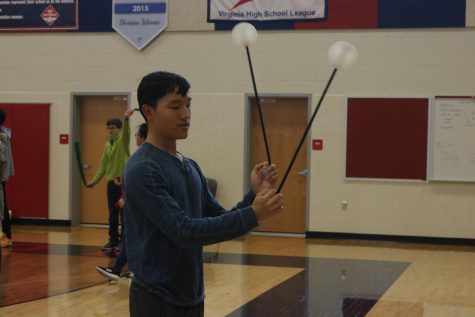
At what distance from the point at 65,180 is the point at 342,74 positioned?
4870mm

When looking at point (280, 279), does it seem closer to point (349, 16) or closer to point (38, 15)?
point (349, 16)

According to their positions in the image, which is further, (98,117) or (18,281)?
(98,117)

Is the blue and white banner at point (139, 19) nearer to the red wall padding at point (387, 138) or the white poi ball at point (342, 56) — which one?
the red wall padding at point (387, 138)

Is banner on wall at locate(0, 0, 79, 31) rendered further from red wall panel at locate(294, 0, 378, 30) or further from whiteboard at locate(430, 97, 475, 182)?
whiteboard at locate(430, 97, 475, 182)

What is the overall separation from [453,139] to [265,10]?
346cm

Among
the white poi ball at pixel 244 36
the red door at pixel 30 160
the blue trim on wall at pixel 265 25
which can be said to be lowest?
the red door at pixel 30 160

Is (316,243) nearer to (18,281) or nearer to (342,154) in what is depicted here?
(342,154)

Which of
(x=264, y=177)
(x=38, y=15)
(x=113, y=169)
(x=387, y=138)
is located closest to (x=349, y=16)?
(x=387, y=138)

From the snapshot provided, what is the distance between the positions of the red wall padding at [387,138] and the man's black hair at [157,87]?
9170mm

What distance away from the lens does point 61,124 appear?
12562 mm

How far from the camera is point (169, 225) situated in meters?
2.36

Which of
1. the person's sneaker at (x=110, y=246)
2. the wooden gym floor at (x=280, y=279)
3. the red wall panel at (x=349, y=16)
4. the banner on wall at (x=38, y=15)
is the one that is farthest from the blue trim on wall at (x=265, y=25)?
the person's sneaker at (x=110, y=246)

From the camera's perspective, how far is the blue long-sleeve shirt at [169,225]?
2.35m

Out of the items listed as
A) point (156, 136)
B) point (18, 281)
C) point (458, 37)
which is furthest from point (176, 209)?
point (458, 37)
